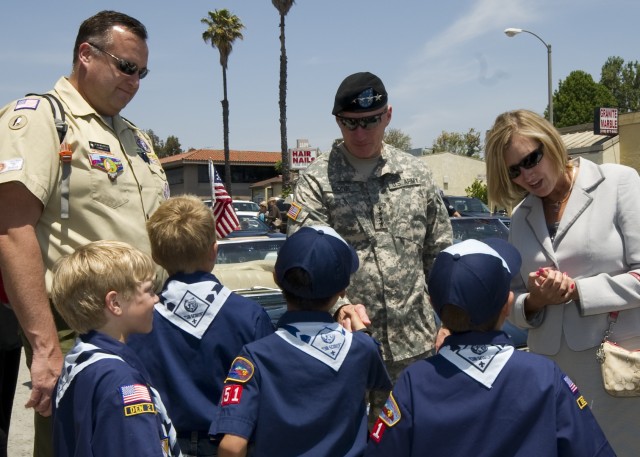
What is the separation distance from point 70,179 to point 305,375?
125 cm

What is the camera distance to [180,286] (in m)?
2.60

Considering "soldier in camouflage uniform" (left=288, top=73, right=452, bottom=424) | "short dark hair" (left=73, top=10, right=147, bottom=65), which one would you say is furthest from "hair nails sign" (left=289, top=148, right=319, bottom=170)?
"short dark hair" (left=73, top=10, right=147, bottom=65)

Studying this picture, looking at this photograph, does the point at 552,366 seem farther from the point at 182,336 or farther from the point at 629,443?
the point at 182,336

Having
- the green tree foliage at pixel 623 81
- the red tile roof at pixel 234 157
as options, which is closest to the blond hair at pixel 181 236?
the red tile roof at pixel 234 157

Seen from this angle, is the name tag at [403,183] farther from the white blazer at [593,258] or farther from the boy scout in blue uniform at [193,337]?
the boy scout in blue uniform at [193,337]

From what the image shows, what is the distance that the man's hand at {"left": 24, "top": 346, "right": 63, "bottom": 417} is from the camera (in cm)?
240

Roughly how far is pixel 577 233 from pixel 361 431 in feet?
4.23

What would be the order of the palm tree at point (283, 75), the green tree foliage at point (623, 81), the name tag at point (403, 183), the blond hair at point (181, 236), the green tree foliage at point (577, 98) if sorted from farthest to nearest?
the green tree foliage at point (623, 81) → the green tree foliage at point (577, 98) → the palm tree at point (283, 75) → the name tag at point (403, 183) → the blond hair at point (181, 236)

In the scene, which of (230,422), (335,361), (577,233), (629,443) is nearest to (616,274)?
(577,233)

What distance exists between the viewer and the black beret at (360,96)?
3061mm

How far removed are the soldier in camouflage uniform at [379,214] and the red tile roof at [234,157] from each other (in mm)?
53107

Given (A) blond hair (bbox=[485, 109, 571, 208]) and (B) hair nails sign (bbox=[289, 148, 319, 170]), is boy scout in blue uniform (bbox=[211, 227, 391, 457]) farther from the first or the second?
(B) hair nails sign (bbox=[289, 148, 319, 170])

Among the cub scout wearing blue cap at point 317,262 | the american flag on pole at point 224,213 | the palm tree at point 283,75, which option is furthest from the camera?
the palm tree at point 283,75

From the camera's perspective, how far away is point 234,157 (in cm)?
5866
